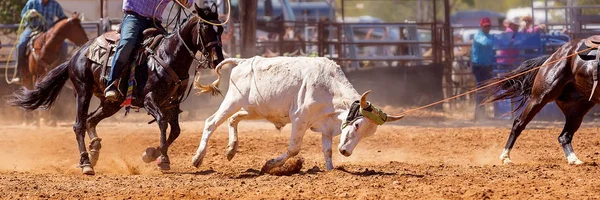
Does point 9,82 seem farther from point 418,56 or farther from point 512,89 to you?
point 512,89

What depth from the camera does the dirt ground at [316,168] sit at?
8.22 metres

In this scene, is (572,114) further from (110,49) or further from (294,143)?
(110,49)

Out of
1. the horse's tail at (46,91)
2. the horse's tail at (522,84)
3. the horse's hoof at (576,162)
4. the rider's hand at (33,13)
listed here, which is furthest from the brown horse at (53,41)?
the horse's hoof at (576,162)

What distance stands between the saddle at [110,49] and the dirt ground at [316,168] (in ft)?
3.47

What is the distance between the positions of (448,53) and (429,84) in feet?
2.41

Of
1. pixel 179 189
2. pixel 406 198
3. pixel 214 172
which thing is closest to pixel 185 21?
pixel 214 172

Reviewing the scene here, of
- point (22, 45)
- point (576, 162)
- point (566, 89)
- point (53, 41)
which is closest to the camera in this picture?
point (576, 162)

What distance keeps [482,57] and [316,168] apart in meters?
8.84

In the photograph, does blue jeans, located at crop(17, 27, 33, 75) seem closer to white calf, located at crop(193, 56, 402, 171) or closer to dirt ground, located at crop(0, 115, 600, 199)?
dirt ground, located at crop(0, 115, 600, 199)

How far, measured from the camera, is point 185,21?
34.2ft

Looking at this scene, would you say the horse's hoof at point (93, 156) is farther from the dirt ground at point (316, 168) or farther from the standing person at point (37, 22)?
the standing person at point (37, 22)

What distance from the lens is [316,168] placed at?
9.88m

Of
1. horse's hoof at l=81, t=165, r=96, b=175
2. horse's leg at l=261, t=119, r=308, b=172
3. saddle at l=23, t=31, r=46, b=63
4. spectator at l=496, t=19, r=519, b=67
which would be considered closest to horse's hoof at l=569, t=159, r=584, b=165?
horse's leg at l=261, t=119, r=308, b=172

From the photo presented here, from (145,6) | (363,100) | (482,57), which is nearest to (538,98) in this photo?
(363,100)
